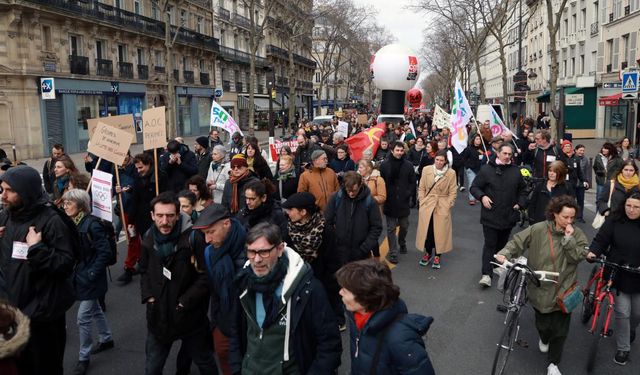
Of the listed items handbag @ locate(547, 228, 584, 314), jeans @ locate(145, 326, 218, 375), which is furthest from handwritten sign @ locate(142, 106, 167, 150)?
handbag @ locate(547, 228, 584, 314)

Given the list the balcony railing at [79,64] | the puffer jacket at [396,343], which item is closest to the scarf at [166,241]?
the puffer jacket at [396,343]

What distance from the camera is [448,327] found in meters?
5.50

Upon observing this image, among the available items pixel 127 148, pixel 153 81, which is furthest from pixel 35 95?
pixel 127 148

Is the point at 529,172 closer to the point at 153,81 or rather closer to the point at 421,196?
the point at 421,196

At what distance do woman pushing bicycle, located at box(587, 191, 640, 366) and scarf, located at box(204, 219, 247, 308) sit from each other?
2906mm

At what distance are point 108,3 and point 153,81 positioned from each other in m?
5.86

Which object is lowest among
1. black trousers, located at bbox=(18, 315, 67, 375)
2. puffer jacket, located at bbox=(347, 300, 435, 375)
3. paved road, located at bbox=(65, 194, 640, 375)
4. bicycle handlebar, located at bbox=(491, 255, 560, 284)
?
paved road, located at bbox=(65, 194, 640, 375)

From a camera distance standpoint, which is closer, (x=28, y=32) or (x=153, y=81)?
(x=28, y=32)

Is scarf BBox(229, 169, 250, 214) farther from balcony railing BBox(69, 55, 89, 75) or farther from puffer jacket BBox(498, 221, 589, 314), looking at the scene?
balcony railing BBox(69, 55, 89, 75)

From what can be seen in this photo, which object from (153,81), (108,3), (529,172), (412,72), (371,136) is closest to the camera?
(529,172)

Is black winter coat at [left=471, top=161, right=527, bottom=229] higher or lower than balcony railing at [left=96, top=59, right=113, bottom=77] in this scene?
lower

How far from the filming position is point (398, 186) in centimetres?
789

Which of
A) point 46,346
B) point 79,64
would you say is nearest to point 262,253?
point 46,346

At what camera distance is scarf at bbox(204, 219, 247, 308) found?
3454mm
